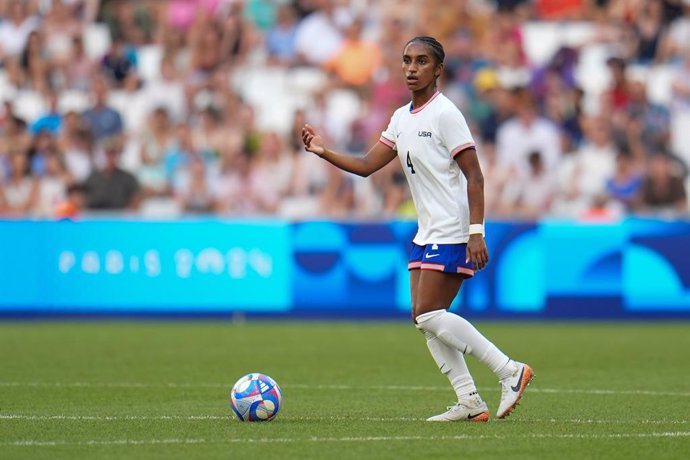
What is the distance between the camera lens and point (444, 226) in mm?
Result: 9188

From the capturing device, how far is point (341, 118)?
23297mm

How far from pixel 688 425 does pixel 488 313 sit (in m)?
10.2

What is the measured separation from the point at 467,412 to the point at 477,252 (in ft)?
3.47

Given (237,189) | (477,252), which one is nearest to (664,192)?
(237,189)

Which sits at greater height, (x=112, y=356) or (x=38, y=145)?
(x=38, y=145)

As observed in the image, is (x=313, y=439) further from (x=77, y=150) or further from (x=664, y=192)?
(x=77, y=150)

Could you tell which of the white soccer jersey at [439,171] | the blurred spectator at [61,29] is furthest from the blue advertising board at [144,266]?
the white soccer jersey at [439,171]

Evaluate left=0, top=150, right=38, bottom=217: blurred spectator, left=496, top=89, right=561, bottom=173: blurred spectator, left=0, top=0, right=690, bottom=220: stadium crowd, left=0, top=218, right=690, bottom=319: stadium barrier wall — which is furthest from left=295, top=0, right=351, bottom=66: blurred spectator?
left=0, top=218, right=690, bottom=319: stadium barrier wall

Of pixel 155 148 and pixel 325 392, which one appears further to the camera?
pixel 155 148

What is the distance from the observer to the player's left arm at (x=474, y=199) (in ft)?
29.4

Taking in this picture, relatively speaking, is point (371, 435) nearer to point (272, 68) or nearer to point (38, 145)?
point (38, 145)

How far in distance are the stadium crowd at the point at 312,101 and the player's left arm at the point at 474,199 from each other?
35.1 feet

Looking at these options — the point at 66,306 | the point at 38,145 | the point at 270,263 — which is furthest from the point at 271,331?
the point at 38,145

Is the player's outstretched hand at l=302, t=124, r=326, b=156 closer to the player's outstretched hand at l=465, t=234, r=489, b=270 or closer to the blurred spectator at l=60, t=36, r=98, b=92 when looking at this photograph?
the player's outstretched hand at l=465, t=234, r=489, b=270
